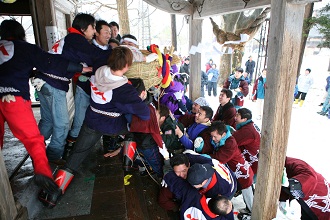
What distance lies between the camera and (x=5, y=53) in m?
2.21

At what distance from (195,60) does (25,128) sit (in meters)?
3.81

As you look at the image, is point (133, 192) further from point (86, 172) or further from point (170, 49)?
point (170, 49)

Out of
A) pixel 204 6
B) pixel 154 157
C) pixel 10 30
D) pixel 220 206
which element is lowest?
pixel 220 206

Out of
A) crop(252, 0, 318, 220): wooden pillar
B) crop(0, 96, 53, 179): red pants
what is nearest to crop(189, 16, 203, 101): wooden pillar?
crop(252, 0, 318, 220): wooden pillar

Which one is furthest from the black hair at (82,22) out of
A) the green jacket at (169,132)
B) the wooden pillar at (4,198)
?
the green jacket at (169,132)

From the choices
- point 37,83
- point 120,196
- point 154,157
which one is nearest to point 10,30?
point 37,83

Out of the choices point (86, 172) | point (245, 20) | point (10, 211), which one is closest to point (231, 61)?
point (245, 20)

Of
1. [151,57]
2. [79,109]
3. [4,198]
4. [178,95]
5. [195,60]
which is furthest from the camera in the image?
[195,60]

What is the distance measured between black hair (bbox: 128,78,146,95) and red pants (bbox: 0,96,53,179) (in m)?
1.07

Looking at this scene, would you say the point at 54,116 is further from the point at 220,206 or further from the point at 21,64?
the point at 220,206

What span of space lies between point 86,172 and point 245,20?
Answer: 10.2 metres

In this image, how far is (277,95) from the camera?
2240 mm

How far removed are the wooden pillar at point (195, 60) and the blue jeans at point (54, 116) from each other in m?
3.20

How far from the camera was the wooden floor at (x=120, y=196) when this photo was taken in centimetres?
234
